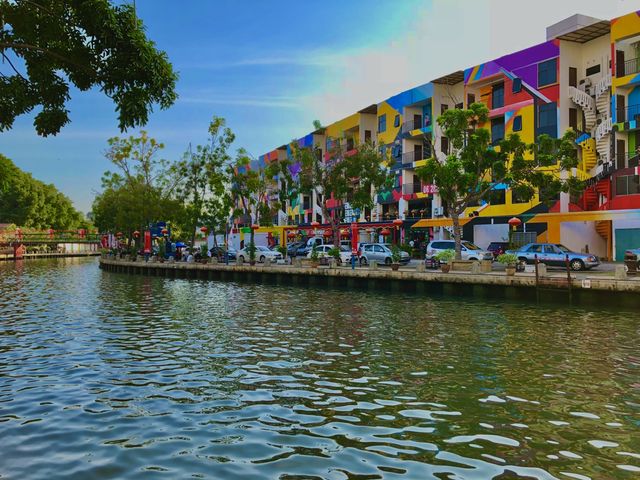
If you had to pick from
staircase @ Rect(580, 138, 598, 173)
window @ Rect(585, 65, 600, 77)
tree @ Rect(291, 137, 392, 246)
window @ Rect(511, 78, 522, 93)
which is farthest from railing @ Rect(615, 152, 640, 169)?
tree @ Rect(291, 137, 392, 246)

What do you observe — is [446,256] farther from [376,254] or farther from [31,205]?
[31,205]

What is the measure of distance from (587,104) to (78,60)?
3812 cm

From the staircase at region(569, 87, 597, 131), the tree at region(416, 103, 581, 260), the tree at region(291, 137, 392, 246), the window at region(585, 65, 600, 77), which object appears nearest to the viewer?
the tree at region(416, 103, 581, 260)

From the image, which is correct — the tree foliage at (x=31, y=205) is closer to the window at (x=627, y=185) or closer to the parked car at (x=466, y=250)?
the parked car at (x=466, y=250)

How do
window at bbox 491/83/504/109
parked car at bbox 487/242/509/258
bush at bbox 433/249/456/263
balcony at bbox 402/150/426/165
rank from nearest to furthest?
bush at bbox 433/249/456/263 → parked car at bbox 487/242/509/258 → window at bbox 491/83/504/109 → balcony at bbox 402/150/426/165

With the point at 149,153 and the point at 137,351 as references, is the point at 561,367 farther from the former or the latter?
the point at 149,153

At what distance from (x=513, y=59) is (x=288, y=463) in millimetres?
43074

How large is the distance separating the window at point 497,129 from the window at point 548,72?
419 cm

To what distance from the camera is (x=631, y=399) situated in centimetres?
910

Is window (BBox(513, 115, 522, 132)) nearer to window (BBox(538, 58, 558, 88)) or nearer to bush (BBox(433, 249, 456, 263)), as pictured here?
window (BBox(538, 58, 558, 88))

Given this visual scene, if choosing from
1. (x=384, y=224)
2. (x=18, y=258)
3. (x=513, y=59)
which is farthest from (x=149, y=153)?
(x=18, y=258)

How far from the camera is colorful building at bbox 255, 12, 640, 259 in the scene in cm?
3603

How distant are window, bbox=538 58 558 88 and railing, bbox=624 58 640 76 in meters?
4.75

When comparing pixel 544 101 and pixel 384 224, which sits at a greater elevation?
pixel 544 101
